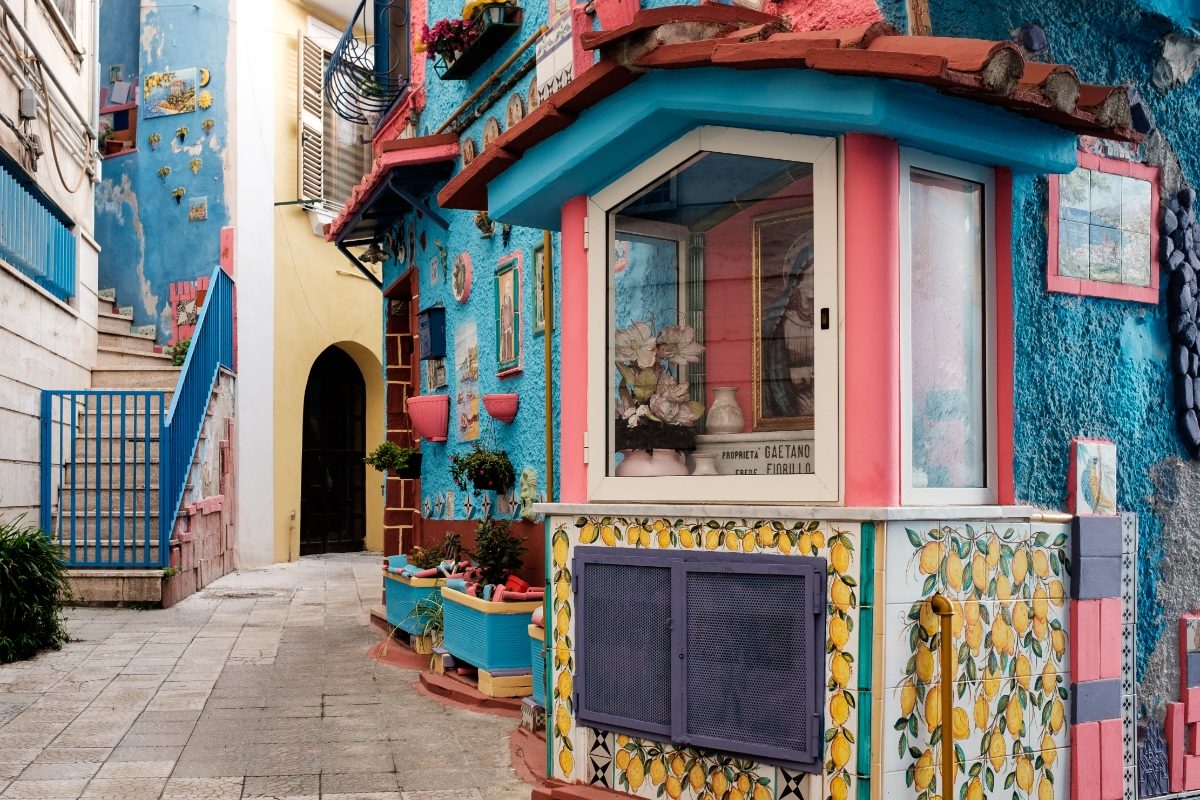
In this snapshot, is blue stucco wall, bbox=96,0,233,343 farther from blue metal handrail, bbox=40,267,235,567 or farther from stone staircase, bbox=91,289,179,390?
blue metal handrail, bbox=40,267,235,567

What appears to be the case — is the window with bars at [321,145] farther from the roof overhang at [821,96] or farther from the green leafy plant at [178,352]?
the roof overhang at [821,96]

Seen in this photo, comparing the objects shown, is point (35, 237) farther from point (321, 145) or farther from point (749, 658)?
point (749, 658)

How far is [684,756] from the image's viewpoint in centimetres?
416

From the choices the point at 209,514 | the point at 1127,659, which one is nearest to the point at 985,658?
the point at 1127,659

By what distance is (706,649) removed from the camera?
4055 mm

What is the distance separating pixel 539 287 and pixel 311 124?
1179 cm

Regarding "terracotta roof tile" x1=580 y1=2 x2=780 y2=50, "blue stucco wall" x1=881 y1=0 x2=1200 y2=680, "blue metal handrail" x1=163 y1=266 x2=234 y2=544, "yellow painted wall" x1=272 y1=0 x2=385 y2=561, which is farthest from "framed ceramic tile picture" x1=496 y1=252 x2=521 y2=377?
"yellow painted wall" x1=272 y1=0 x2=385 y2=561

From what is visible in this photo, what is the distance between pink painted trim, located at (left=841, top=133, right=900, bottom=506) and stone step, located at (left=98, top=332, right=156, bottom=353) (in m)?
13.0

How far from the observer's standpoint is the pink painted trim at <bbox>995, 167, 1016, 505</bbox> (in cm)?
416

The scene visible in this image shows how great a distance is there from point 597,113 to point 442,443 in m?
5.55

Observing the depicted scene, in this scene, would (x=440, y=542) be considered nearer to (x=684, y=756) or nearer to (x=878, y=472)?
(x=684, y=756)

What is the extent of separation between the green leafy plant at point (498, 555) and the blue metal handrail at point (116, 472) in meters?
4.66

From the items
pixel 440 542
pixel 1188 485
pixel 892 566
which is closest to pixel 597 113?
pixel 892 566

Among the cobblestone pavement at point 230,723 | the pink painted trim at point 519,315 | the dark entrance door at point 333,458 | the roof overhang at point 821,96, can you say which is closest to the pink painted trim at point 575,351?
the roof overhang at point 821,96
